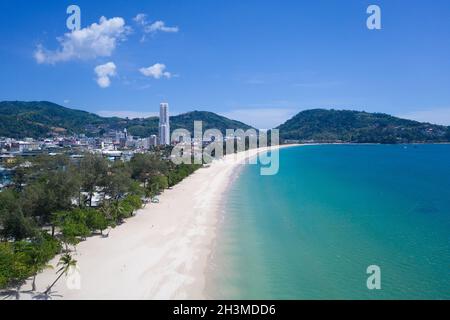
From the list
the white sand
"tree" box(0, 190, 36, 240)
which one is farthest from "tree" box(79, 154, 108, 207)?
"tree" box(0, 190, 36, 240)

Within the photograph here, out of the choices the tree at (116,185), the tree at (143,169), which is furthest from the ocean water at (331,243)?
the tree at (143,169)

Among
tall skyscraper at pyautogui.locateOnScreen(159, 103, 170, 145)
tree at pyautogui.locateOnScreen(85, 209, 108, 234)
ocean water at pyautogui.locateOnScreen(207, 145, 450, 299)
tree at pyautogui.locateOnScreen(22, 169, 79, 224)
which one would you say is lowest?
ocean water at pyautogui.locateOnScreen(207, 145, 450, 299)

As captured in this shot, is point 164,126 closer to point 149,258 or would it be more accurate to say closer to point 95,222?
point 95,222

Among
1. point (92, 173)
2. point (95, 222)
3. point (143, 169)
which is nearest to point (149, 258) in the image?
point (95, 222)

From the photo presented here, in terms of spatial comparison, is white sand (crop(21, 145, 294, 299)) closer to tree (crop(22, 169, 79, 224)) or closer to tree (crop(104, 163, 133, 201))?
tree (crop(104, 163, 133, 201))

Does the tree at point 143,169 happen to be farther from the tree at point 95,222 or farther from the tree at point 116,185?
the tree at point 95,222
